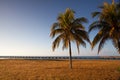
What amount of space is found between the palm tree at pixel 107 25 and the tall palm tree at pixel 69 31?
3.36 m

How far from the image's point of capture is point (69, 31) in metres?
24.7

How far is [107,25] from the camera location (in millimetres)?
21328

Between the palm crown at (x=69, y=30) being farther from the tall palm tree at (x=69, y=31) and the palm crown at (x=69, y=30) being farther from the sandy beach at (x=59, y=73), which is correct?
the sandy beach at (x=59, y=73)

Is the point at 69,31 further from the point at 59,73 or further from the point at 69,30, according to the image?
the point at 59,73

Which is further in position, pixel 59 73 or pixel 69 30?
pixel 69 30

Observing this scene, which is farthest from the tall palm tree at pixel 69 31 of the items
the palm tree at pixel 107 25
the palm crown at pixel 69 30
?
the palm tree at pixel 107 25

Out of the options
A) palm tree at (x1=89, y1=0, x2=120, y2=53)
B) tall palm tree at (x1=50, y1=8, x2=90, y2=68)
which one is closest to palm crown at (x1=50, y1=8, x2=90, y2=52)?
tall palm tree at (x1=50, y1=8, x2=90, y2=68)

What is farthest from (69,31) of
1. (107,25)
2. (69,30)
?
(107,25)

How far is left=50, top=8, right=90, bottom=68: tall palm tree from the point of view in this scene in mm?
24672

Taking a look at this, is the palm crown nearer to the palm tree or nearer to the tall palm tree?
the tall palm tree

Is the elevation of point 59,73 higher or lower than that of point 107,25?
lower

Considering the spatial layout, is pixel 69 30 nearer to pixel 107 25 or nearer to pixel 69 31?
pixel 69 31

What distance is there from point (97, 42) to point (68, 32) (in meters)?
4.56

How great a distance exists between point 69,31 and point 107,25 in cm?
516
